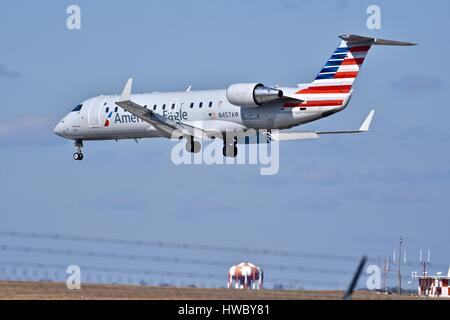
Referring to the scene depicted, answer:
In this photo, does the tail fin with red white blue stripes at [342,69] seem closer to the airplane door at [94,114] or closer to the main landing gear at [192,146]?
the main landing gear at [192,146]

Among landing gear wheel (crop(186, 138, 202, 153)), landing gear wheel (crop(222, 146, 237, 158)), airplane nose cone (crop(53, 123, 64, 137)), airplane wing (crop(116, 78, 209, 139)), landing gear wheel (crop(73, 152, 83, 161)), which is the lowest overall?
landing gear wheel (crop(222, 146, 237, 158))

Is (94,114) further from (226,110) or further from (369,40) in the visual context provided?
(369,40)

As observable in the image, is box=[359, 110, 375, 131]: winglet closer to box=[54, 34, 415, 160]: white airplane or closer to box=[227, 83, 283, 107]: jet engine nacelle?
box=[54, 34, 415, 160]: white airplane

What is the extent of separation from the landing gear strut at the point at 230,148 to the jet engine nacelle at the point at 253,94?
3.25 metres

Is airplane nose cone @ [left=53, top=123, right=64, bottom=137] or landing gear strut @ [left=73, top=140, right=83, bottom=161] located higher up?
airplane nose cone @ [left=53, top=123, right=64, bottom=137]

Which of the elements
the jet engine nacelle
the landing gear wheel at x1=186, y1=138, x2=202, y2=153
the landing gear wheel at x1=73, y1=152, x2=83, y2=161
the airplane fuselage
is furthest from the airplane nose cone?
the jet engine nacelle

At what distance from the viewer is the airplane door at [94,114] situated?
224 ft

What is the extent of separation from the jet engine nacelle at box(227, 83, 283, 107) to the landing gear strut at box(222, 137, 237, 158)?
3255 millimetres

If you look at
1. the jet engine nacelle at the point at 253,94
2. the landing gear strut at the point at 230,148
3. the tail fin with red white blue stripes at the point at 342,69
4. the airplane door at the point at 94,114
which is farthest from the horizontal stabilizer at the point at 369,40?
the airplane door at the point at 94,114

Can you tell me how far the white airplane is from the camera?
59.8 m

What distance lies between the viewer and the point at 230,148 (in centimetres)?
6384
